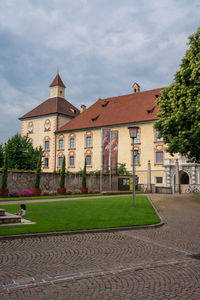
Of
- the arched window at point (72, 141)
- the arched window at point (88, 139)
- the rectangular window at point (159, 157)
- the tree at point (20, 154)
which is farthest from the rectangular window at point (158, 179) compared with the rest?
the tree at point (20, 154)

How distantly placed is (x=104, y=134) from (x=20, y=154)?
15296 mm

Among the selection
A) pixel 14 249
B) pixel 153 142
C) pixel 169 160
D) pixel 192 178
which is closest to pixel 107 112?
pixel 153 142

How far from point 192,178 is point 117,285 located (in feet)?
123

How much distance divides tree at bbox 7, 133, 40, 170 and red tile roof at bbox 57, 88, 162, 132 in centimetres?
1213

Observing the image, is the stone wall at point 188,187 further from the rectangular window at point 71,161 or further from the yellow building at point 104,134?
the rectangular window at point 71,161

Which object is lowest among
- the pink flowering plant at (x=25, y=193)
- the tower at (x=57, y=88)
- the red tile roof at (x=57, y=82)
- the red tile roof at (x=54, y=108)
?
the pink flowering plant at (x=25, y=193)

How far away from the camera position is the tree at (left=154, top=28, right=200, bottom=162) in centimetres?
2261

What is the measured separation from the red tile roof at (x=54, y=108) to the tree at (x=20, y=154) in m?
14.6

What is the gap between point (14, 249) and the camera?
25.7ft

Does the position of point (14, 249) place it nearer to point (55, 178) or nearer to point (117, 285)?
point (117, 285)

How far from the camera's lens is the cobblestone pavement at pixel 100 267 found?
16.3 feet

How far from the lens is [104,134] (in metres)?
37.9

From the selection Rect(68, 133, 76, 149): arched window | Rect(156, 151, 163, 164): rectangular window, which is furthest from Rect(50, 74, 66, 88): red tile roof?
Rect(156, 151, 163, 164): rectangular window

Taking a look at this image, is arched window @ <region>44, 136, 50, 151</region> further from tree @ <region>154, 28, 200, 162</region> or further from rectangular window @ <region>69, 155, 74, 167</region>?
tree @ <region>154, 28, 200, 162</region>
